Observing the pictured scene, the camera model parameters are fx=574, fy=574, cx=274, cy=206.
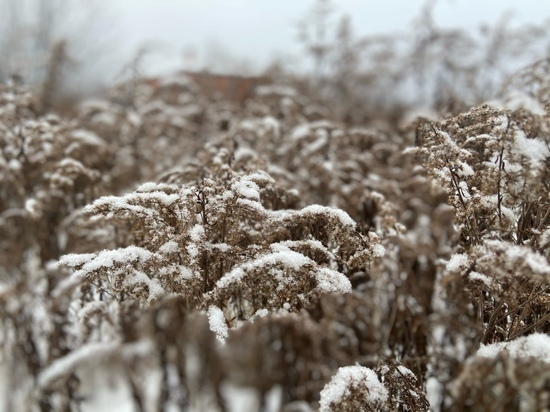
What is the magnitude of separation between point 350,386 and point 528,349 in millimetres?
725

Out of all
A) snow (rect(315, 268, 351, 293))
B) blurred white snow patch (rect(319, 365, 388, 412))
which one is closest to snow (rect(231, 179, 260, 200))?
snow (rect(315, 268, 351, 293))

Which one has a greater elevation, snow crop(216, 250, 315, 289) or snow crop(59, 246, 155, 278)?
snow crop(59, 246, 155, 278)

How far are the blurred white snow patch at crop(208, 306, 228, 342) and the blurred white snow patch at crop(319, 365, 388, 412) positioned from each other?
0.48 metres

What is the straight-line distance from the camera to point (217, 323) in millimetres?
2465

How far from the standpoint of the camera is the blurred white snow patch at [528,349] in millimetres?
2113

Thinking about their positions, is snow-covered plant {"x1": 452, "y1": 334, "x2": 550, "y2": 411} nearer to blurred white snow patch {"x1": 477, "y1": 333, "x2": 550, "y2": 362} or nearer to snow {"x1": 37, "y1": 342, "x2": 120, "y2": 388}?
blurred white snow patch {"x1": 477, "y1": 333, "x2": 550, "y2": 362}

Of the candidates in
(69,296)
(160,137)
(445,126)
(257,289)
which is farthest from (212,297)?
(160,137)

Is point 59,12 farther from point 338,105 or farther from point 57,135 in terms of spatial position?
point 57,135

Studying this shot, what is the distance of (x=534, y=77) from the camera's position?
4656 mm

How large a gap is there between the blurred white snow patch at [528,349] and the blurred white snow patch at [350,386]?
1.59 ft

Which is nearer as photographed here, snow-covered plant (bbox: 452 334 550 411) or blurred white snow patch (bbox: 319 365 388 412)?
snow-covered plant (bbox: 452 334 550 411)

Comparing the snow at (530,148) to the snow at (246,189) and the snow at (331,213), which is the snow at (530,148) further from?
the snow at (246,189)

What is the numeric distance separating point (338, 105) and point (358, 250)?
9673 mm

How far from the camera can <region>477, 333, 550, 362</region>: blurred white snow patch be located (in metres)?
2.11
